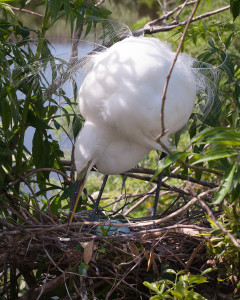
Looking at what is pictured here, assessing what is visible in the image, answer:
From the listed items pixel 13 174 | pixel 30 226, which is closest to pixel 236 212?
pixel 30 226

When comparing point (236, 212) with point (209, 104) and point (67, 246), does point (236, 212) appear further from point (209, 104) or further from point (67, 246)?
point (209, 104)

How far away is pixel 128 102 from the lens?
5.08 ft

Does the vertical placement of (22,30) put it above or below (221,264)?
above

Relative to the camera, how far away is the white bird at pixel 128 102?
5.10ft

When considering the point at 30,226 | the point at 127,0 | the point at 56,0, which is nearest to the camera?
the point at 56,0

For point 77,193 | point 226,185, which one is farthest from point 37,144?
point 226,185

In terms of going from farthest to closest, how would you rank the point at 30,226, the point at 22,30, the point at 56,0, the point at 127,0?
the point at 127,0 < the point at 22,30 < the point at 30,226 < the point at 56,0

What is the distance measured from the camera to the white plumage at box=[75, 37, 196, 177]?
1554mm

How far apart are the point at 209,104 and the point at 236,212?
2.10ft

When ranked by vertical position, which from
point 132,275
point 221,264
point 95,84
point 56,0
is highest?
point 56,0

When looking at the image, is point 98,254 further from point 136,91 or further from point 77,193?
point 136,91

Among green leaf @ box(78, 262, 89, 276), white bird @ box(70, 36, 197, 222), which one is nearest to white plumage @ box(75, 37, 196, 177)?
white bird @ box(70, 36, 197, 222)

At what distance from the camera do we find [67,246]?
4.80 ft

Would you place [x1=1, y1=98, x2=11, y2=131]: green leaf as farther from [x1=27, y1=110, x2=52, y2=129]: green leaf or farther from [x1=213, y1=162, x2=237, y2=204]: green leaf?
[x1=213, y1=162, x2=237, y2=204]: green leaf
